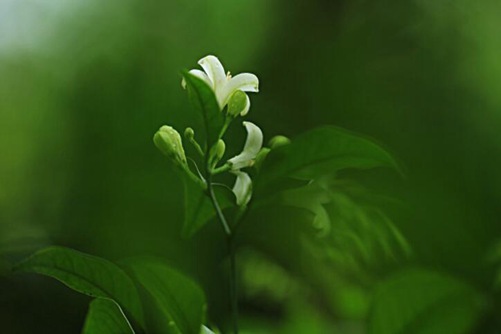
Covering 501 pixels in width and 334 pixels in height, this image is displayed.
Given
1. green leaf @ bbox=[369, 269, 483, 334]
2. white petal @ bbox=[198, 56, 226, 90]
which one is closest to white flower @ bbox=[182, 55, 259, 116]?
white petal @ bbox=[198, 56, 226, 90]

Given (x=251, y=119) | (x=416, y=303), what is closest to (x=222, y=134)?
(x=416, y=303)

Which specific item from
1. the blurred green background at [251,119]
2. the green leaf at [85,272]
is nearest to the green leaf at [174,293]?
the green leaf at [85,272]

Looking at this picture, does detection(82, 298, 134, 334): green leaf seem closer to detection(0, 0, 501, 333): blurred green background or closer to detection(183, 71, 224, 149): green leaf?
detection(183, 71, 224, 149): green leaf

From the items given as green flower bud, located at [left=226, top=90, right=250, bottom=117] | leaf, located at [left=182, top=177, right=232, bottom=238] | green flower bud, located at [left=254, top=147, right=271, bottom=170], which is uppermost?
green flower bud, located at [left=226, top=90, right=250, bottom=117]

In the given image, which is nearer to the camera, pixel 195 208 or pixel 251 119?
pixel 195 208

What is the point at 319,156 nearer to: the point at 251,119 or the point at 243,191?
the point at 243,191

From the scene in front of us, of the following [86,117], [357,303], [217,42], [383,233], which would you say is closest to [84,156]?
[86,117]

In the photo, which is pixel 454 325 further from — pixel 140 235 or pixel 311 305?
pixel 140 235
